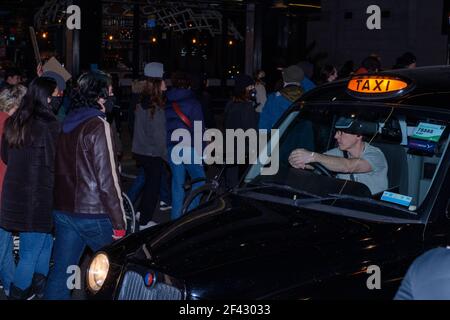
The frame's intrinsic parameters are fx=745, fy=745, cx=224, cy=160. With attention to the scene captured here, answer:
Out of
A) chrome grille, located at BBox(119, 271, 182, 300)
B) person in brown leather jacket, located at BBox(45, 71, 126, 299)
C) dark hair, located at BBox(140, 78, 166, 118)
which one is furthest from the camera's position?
dark hair, located at BBox(140, 78, 166, 118)

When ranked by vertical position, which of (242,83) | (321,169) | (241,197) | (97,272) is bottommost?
(97,272)

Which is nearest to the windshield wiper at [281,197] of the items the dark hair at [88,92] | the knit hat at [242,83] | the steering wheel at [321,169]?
the steering wheel at [321,169]

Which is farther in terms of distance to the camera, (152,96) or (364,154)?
(152,96)

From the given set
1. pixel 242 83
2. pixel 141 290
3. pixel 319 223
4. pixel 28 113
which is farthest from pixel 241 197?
pixel 242 83

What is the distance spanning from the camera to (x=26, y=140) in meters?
5.86

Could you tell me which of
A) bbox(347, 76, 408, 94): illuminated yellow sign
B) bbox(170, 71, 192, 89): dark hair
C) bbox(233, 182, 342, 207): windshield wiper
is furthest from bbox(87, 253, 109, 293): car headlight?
bbox(170, 71, 192, 89): dark hair

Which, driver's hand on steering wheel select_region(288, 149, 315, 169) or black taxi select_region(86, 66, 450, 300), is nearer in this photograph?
black taxi select_region(86, 66, 450, 300)

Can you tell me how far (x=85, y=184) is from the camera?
17.7ft

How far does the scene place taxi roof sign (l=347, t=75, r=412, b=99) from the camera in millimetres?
4516

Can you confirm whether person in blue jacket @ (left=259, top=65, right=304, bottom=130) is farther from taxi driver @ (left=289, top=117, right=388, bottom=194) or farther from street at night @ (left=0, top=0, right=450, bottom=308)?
taxi driver @ (left=289, top=117, right=388, bottom=194)

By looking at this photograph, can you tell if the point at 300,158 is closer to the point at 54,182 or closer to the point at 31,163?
the point at 54,182

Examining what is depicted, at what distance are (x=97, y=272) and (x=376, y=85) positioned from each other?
2.03 meters

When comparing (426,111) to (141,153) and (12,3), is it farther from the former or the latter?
(12,3)

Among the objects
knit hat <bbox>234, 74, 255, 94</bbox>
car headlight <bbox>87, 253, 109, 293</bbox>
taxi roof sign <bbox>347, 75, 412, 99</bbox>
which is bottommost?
car headlight <bbox>87, 253, 109, 293</bbox>
